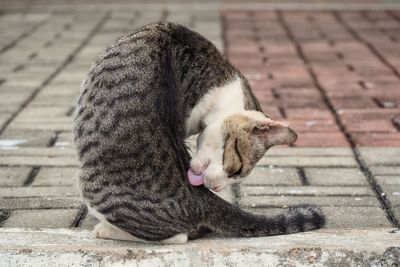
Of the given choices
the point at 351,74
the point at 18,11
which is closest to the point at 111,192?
the point at 351,74

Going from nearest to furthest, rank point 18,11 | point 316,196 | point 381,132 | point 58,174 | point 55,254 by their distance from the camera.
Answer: point 55,254 < point 316,196 < point 58,174 < point 381,132 < point 18,11

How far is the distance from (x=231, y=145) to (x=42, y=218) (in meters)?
1.05

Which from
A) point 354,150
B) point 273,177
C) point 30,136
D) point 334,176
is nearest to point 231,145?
point 273,177

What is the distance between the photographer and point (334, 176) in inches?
172

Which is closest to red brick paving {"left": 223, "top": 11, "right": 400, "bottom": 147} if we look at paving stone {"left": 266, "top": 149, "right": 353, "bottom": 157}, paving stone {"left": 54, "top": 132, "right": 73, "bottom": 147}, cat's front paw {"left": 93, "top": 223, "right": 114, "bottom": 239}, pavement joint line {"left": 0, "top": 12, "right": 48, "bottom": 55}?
paving stone {"left": 266, "top": 149, "right": 353, "bottom": 157}

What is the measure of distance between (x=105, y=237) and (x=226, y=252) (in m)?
0.52

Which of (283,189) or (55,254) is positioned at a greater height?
(55,254)

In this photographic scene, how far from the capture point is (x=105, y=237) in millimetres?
3420

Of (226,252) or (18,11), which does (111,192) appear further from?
(18,11)

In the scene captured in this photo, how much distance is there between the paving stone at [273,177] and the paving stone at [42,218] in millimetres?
946

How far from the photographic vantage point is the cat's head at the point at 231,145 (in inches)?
128

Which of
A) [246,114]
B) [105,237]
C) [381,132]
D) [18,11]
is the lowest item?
[18,11]

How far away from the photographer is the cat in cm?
323

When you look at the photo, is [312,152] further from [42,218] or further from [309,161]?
[42,218]
